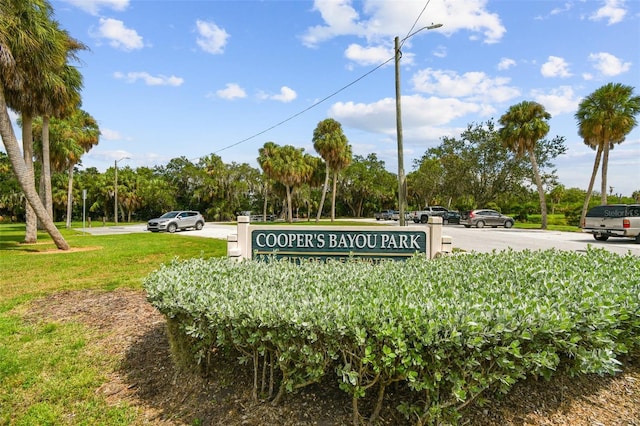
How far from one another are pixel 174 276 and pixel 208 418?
1.33m

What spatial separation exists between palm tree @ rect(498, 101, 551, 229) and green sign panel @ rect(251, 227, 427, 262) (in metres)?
24.9

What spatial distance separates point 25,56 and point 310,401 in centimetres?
1390

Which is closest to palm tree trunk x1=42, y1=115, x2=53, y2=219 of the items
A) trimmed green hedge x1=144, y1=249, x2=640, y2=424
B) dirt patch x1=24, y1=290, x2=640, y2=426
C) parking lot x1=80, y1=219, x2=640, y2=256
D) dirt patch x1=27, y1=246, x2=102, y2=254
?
dirt patch x1=27, y1=246, x2=102, y2=254

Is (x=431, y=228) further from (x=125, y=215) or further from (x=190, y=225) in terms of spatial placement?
(x=125, y=215)

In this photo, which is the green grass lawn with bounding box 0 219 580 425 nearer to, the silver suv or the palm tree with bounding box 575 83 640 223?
the silver suv

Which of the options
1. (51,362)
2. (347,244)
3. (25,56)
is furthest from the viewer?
(25,56)

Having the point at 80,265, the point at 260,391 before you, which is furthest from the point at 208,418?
the point at 80,265

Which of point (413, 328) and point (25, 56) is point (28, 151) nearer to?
point (25, 56)

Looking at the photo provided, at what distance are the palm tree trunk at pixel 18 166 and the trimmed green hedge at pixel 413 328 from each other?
11.7 metres

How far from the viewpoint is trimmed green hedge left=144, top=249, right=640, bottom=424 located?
7.36 feet

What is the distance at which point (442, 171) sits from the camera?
138ft

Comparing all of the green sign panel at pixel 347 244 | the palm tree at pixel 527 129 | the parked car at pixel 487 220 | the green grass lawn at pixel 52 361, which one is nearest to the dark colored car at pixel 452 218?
the parked car at pixel 487 220

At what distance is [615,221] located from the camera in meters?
15.3

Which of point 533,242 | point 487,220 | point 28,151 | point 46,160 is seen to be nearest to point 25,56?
point 28,151
